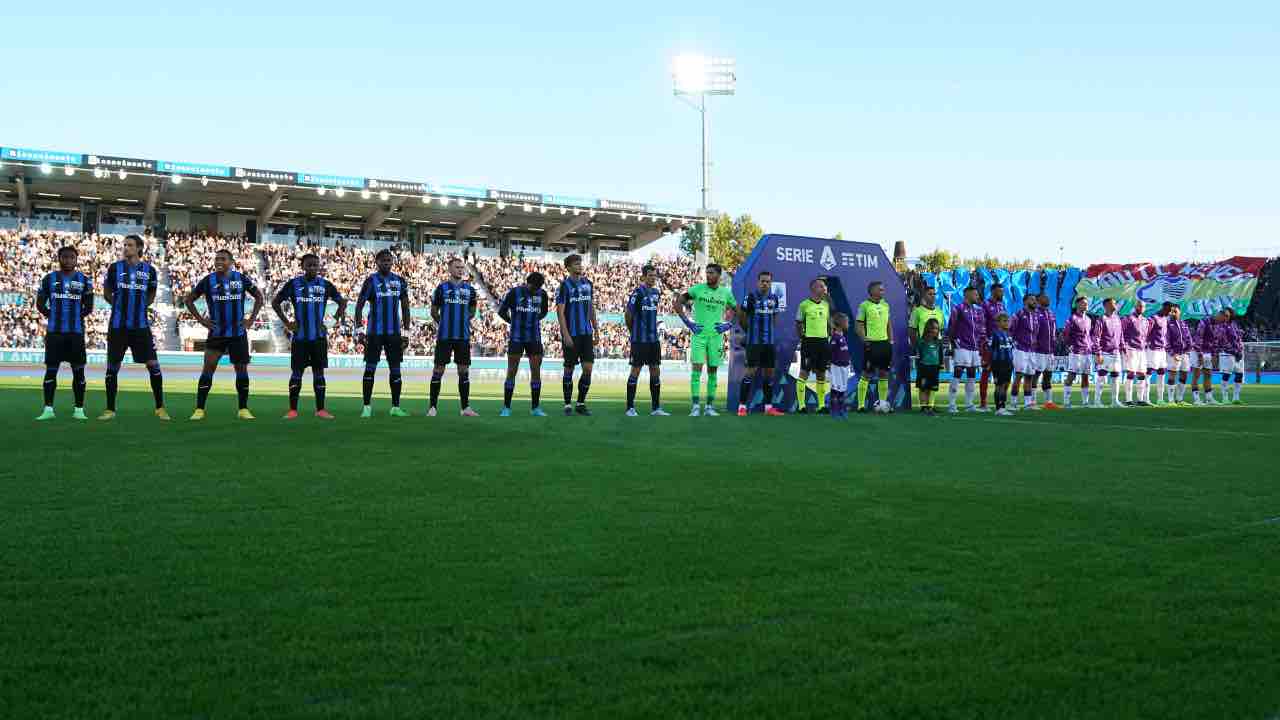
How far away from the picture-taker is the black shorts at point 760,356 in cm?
1347

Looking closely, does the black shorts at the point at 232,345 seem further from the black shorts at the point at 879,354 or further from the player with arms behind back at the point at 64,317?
the black shorts at the point at 879,354

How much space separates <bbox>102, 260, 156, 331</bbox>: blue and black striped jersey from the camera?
432 inches

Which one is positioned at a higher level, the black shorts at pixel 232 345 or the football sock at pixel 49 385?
the black shorts at pixel 232 345

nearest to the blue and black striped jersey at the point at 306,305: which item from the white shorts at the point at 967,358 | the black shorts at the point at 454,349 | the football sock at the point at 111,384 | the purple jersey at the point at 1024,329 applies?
the black shorts at the point at 454,349

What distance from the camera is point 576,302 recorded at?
41.7 feet

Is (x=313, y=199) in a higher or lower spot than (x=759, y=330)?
higher

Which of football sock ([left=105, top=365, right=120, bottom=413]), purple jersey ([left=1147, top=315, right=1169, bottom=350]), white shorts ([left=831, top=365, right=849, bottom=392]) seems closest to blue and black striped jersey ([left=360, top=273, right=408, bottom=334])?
football sock ([left=105, top=365, right=120, bottom=413])

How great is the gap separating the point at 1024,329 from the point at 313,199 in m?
39.2

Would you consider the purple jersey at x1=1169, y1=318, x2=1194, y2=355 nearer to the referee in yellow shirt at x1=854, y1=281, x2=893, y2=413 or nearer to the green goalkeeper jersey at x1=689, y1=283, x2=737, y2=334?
the referee in yellow shirt at x1=854, y1=281, x2=893, y2=413

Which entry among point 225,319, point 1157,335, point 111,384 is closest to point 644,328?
point 225,319

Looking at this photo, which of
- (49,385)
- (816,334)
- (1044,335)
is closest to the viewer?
(49,385)

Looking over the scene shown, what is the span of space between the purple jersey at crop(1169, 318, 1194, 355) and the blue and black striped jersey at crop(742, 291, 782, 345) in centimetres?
910

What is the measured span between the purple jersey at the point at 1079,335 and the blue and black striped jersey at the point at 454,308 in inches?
421

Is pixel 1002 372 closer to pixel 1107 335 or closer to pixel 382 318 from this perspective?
pixel 1107 335
